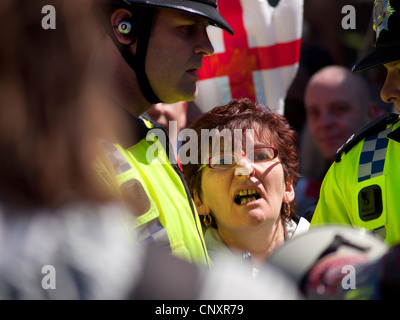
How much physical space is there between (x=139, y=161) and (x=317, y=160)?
7.75 feet

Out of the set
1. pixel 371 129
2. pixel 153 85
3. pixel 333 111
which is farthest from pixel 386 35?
pixel 333 111

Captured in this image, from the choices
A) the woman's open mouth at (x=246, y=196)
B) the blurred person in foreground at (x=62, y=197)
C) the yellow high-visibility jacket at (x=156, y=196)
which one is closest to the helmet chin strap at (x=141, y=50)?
the yellow high-visibility jacket at (x=156, y=196)

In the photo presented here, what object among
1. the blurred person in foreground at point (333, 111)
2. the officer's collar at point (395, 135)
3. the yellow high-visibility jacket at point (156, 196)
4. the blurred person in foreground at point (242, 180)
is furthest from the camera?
the blurred person in foreground at point (333, 111)

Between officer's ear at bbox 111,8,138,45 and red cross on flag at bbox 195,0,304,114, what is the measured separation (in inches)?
45.9

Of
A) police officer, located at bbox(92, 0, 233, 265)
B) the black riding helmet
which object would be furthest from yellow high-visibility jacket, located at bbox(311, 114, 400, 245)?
the black riding helmet

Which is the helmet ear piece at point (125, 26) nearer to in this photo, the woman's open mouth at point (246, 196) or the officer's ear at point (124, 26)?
the officer's ear at point (124, 26)

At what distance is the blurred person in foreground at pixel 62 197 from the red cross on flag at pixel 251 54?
2463 millimetres

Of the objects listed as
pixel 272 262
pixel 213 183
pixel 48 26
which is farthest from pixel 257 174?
pixel 48 26

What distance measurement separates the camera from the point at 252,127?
2785 millimetres

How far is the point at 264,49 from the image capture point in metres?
3.53

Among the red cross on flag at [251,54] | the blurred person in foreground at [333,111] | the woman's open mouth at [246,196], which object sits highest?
the red cross on flag at [251,54]

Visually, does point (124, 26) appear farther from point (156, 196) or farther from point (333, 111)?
point (333, 111)

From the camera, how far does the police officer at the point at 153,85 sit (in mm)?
2188

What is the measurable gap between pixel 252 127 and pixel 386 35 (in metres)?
0.66
